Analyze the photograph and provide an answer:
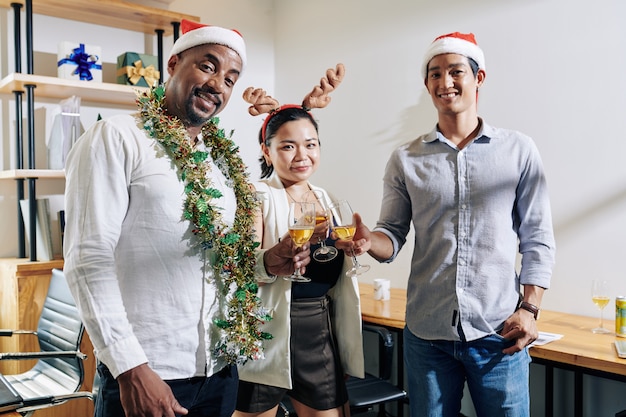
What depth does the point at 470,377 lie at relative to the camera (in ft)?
5.60

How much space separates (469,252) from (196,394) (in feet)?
2.87

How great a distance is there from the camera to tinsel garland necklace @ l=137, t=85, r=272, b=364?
4.77 ft

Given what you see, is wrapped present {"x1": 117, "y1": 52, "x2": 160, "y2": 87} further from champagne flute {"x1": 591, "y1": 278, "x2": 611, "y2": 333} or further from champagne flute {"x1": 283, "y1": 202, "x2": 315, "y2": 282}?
champagne flute {"x1": 591, "y1": 278, "x2": 611, "y2": 333}

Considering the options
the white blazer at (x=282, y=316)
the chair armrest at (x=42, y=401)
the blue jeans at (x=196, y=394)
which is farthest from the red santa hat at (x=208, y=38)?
the chair armrest at (x=42, y=401)

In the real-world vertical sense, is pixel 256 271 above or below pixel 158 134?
below

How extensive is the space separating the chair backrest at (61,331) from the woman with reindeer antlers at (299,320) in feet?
3.09

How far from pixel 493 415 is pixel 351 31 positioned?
2.88 m

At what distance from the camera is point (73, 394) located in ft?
7.97

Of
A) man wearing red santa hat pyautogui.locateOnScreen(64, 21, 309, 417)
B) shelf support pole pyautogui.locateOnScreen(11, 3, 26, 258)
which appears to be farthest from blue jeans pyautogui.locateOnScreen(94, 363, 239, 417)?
shelf support pole pyautogui.locateOnScreen(11, 3, 26, 258)

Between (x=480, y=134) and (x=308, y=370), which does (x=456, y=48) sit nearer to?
(x=480, y=134)

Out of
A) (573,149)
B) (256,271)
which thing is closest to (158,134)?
(256,271)

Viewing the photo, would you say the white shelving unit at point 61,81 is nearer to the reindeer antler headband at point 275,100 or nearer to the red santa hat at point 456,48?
the reindeer antler headband at point 275,100

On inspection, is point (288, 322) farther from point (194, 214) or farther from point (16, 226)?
point (16, 226)

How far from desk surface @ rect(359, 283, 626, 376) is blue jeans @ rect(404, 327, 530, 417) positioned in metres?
0.45
